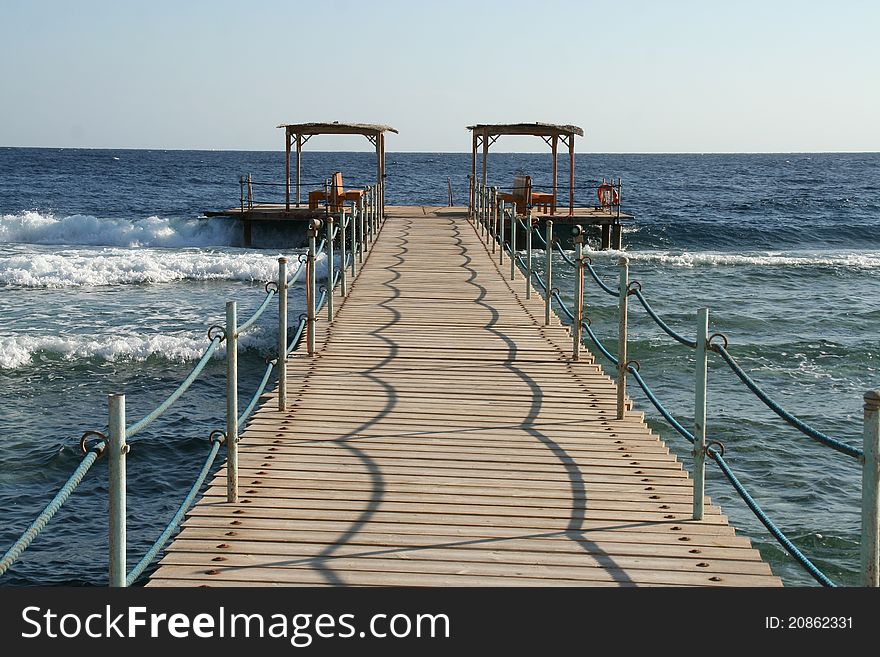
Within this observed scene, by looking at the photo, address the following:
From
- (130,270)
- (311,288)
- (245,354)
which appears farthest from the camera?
(130,270)

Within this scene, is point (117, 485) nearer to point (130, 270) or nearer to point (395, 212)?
point (130, 270)

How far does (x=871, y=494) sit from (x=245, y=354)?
13009 millimetres

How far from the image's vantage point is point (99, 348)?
50.2 feet

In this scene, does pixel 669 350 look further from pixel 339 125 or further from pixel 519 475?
pixel 339 125

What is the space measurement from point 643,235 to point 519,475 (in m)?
36.7

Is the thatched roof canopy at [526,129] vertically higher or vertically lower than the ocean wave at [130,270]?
higher

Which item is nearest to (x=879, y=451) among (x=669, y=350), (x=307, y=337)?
(x=307, y=337)

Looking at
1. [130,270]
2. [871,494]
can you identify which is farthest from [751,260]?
[871,494]

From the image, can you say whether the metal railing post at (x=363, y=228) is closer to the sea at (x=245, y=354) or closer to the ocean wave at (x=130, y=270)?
the sea at (x=245, y=354)

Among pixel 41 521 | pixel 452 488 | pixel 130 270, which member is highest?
pixel 41 521

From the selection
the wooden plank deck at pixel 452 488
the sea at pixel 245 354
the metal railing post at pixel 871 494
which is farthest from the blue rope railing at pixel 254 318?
the metal railing post at pixel 871 494

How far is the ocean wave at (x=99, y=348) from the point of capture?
14836mm

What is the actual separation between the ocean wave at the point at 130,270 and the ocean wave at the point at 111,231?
652 cm

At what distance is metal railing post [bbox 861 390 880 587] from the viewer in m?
3.62
